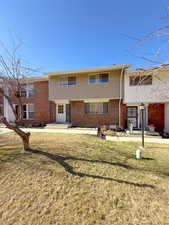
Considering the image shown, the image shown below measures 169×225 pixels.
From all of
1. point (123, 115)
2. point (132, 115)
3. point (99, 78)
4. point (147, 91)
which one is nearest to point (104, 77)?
point (99, 78)

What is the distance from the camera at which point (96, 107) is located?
11773mm

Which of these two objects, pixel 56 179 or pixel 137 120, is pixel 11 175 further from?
pixel 137 120

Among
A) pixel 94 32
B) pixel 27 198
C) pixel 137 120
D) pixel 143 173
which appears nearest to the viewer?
pixel 27 198

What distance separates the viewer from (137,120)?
10.8 metres

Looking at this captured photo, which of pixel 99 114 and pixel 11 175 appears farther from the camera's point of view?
pixel 99 114

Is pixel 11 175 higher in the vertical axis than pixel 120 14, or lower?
lower

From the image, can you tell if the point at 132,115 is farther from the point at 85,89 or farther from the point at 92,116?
the point at 85,89

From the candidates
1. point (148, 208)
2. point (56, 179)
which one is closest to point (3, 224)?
point (56, 179)

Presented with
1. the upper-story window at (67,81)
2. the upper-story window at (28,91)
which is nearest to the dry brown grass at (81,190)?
the upper-story window at (67,81)

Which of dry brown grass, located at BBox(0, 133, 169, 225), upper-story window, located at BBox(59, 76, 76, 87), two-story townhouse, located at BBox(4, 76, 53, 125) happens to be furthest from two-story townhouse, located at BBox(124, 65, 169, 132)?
two-story townhouse, located at BBox(4, 76, 53, 125)

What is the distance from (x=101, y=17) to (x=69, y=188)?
9075 millimetres

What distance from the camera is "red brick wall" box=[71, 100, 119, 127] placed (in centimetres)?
1115

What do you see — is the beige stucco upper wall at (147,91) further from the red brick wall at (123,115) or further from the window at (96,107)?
the window at (96,107)

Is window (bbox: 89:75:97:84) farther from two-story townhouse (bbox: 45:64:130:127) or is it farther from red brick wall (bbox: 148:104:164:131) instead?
red brick wall (bbox: 148:104:164:131)
